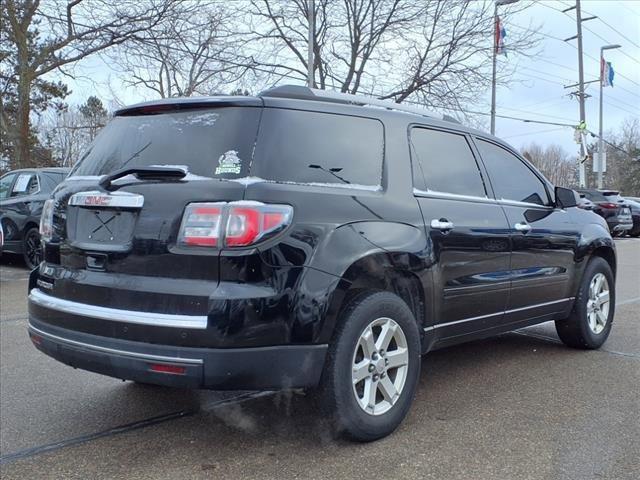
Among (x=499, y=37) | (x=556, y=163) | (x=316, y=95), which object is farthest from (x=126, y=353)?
(x=556, y=163)

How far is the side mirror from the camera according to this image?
16.8 ft

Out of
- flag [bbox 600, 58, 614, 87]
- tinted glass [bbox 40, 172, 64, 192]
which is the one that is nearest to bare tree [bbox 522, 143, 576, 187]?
flag [bbox 600, 58, 614, 87]

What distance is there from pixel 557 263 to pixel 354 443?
8.15ft

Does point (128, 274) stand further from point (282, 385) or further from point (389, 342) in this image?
point (389, 342)

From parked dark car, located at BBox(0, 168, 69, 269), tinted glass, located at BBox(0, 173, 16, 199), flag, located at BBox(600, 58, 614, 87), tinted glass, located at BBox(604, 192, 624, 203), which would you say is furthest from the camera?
flag, located at BBox(600, 58, 614, 87)

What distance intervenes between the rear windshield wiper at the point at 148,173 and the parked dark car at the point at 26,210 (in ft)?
25.9

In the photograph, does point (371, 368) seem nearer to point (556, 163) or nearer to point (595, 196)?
point (595, 196)

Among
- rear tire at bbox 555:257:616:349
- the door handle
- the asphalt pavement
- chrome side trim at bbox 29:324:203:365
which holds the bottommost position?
the asphalt pavement

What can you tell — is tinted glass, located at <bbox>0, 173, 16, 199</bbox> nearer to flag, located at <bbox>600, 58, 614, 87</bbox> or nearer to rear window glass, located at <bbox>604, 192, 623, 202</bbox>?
rear window glass, located at <bbox>604, 192, 623, 202</bbox>

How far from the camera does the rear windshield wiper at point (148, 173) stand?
3064 mm

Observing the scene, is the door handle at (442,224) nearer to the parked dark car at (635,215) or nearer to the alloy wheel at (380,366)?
the alloy wheel at (380,366)

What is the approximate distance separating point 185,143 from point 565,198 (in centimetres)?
328

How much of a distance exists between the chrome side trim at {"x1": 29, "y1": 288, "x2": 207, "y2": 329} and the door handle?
61.7 inches

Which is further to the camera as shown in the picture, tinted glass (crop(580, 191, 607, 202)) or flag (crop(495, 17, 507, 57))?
tinted glass (crop(580, 191, 607, 202))
